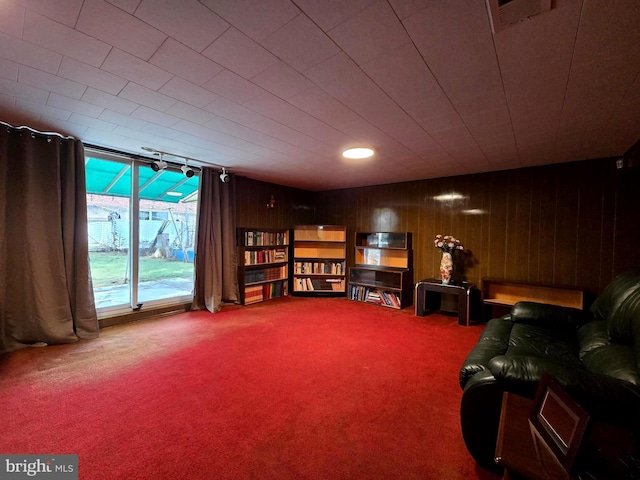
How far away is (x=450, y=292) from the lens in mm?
3811

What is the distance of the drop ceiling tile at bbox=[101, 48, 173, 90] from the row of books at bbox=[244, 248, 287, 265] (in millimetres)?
3151

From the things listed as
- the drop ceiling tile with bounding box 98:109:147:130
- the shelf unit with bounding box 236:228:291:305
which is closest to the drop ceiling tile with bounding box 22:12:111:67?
the drop ceiling tile with bounding box 98:109:147:130

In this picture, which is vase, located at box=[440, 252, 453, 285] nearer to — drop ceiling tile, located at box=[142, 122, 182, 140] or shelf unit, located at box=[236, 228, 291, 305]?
shelf unit, located at box=[236, 228, 291, 305]

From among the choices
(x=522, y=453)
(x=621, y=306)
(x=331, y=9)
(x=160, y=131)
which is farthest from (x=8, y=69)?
(x=621, y=306)

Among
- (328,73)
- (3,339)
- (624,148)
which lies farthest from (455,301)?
(3,339)

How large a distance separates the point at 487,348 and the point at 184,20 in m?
2.65

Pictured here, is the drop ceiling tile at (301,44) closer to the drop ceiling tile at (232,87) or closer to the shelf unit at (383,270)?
the drop ceiling tile at (232,87)

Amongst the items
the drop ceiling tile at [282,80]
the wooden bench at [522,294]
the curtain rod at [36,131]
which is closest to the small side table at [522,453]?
the drop ceiling tile at [282,80]

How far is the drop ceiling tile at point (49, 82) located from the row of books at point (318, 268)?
3949mm

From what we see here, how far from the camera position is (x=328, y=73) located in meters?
1.61

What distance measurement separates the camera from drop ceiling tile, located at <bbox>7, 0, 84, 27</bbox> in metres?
1.15

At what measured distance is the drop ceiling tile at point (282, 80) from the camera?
1.59 meters

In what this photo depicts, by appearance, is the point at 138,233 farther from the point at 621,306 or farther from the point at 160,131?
the point at 621,306

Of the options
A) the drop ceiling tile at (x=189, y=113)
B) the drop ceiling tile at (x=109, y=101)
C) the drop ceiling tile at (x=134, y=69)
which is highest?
the drop ceiling tile at (x=109, y=101)
